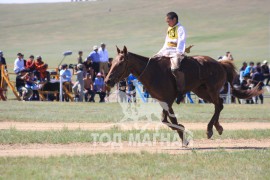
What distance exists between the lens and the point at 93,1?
110 meters

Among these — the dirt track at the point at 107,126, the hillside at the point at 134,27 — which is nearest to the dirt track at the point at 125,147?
the dirt track at the point at 107,126

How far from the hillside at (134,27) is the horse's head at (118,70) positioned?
51.5 m

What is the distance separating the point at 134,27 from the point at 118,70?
246 ft

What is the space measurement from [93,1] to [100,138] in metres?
98.3

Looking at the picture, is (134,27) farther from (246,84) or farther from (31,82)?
(31,82)

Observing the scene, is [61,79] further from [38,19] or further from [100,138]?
[38,19]

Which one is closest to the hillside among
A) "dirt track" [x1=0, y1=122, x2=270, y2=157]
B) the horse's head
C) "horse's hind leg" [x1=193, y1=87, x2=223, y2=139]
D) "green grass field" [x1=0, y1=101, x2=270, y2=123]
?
"green grass field" [x1=0, y1=101, x2=270, y2=123]

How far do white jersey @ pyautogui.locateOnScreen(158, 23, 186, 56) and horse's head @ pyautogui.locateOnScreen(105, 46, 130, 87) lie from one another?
3.58 feet

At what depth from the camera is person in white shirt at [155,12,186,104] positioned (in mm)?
12602

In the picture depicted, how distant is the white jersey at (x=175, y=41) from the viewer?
12727 millimetres

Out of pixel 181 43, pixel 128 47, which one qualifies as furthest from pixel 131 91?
pixel 128 47

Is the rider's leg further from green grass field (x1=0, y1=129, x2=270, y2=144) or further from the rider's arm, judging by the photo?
green grass field (x1=0, y1=129, x2=270, y2=144)

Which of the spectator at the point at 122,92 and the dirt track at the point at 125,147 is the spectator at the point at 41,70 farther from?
the dirt track at the point at 125,147

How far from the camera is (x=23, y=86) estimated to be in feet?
84.2
